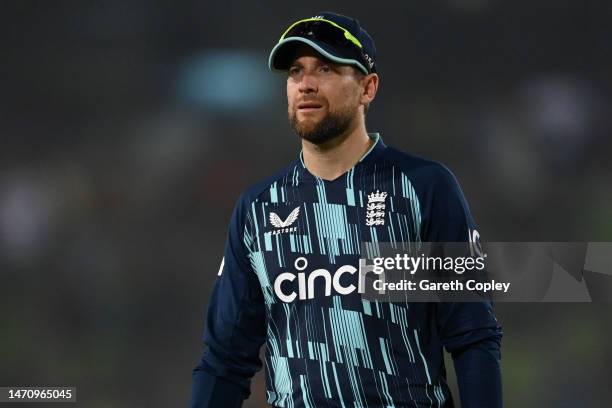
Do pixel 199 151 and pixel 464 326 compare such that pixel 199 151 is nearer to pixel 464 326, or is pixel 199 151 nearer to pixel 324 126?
pixel 324 126

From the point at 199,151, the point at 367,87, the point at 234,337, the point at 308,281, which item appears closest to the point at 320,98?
the point at 367,87

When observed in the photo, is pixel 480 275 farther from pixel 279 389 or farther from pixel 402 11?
pixel 402 11

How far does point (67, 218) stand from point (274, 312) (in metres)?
1.37

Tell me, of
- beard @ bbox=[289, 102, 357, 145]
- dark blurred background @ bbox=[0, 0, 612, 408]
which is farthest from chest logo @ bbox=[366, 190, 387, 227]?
dark blurred background @ bbox=[0, 0, 612, 408]

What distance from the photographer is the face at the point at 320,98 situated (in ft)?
5.84

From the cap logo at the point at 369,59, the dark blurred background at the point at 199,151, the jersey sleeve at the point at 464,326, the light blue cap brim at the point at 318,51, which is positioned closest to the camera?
the jersey sleeve at the point at 464,326

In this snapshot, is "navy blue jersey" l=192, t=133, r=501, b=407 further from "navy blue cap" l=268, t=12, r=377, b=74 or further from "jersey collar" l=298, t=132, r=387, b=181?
"navy blue cap" l=268, t=12, r=377, b=74

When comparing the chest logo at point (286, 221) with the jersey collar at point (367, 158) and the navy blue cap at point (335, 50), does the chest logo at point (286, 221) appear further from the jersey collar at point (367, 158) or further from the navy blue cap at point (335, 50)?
the navy blue cap at point (335, 50)

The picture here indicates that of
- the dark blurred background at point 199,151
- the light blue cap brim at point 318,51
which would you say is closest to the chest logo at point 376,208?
the light blue cap brim at point 318,51

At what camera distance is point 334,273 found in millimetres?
1745

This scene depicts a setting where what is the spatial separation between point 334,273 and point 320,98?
1.12 feet

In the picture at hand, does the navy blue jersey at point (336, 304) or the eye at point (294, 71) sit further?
the eye at point (294, 71)

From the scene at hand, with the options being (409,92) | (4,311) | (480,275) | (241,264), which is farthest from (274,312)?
(4,311)

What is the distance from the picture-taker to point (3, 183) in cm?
301
